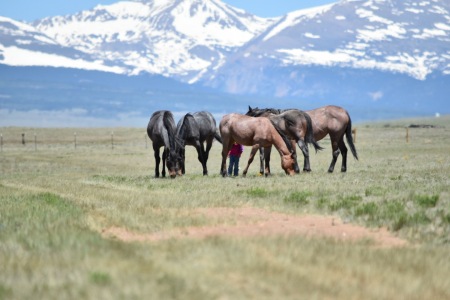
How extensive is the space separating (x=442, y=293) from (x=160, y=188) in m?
13.3

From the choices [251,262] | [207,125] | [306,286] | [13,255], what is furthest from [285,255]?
[207,125]

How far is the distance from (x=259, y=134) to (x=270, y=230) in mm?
11878

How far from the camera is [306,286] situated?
903 centimetres

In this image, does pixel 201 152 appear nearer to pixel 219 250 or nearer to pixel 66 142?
pixel 219 250

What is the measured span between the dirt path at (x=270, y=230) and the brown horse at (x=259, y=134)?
9508mm

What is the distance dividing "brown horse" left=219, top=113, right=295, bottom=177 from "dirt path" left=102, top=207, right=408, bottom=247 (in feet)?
31.2

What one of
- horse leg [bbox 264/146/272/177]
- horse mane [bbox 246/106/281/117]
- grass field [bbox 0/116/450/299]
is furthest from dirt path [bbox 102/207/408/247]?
horse mane [bbox 246/106/281/117]

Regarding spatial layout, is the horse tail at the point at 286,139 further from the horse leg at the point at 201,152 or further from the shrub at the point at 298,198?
the shrub at the point at 298,198

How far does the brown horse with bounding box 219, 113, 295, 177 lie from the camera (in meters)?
24.6

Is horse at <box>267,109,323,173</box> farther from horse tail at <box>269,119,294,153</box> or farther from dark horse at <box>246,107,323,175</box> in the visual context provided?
horse tail at <box>269,119,294,153</box>

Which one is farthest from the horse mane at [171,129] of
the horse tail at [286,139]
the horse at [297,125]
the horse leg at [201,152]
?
the horse tail at [286,139]

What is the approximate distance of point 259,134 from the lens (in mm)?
24656

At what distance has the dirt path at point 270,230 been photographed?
1255 cm

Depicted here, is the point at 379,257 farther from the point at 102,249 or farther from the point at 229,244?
the point at 102,249
